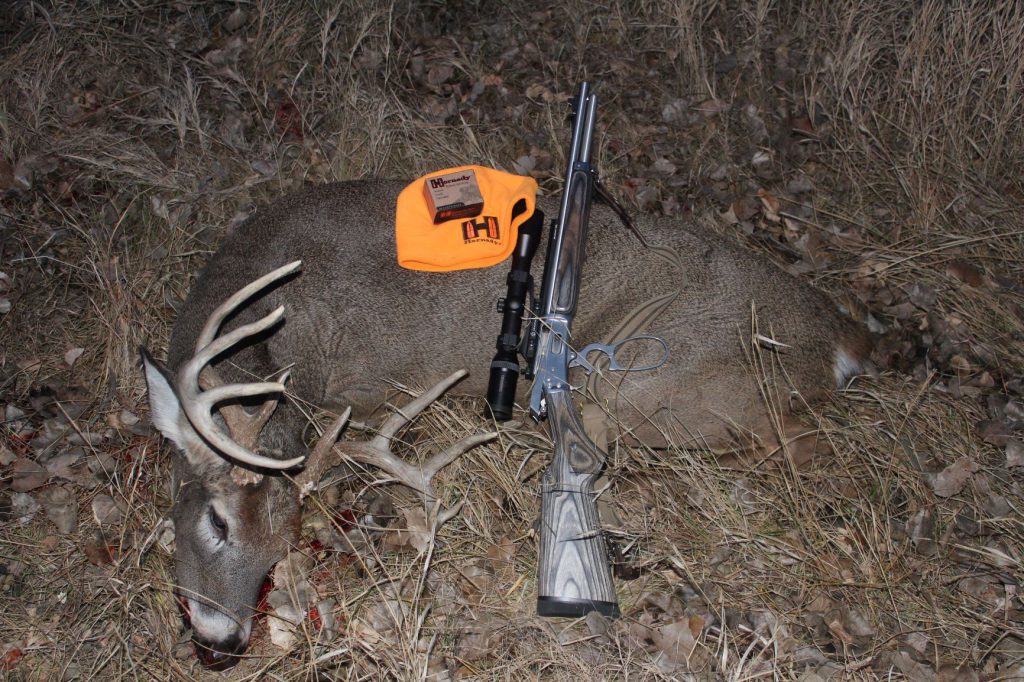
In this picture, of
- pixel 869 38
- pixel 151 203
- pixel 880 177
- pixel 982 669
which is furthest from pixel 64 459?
pixel 869 38

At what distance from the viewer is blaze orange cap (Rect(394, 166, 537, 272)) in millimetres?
3904

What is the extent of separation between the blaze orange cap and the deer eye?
1.47m

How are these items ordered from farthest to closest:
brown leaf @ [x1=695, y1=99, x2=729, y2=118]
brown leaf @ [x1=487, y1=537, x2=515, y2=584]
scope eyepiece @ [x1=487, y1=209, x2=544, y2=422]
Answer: brown leaf @ [x1=695, y1=99, x2=729, y2=118], scope eyepiece @ [x1=487, y1=209, x2=544, y2=422], brown leaf @ [x1=487, y1=537, x2=515, y2=584]

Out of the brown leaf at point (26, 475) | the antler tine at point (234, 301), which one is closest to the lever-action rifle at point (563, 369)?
the antler tine at point (234, 301)

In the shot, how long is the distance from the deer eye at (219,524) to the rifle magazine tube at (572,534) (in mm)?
1312

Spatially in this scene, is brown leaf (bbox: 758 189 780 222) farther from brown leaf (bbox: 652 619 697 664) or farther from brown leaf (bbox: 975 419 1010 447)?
brown leaf (bbox: 652 619 697 664)

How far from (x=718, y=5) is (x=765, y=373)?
3.54 meters

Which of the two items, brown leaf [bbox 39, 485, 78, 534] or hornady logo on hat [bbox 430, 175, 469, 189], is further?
hornady logo on hat [bbox 430, 175, 469, 189]

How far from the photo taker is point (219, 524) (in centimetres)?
328

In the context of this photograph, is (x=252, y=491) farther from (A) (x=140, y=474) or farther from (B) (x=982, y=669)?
(B) (x=982, y=669)

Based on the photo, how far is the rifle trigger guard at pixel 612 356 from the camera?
3.73 m

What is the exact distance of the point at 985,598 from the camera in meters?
3.33

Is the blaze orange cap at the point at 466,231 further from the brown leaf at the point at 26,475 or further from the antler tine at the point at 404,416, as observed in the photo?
the brown leaf at the point at 26,475

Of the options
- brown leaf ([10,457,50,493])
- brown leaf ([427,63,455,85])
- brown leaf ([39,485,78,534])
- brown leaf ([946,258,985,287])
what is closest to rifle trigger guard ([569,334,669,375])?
brown leaf ([946,258,985,287])
